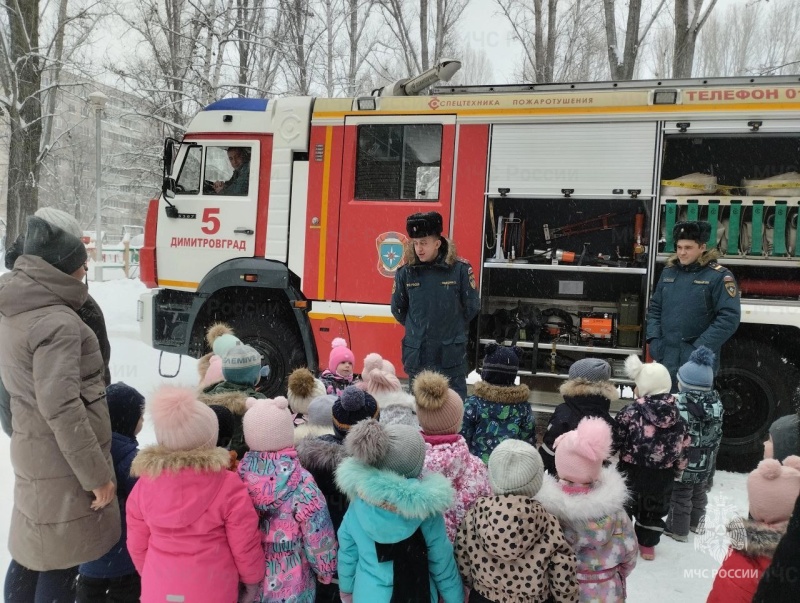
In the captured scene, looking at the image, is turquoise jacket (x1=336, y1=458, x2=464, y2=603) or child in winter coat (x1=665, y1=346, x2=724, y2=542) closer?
turquoise jacket (x1=336, y1=458, x2=464, y2=603)

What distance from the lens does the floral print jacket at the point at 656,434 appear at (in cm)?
335

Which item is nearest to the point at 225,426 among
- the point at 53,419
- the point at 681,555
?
the point at 53,419

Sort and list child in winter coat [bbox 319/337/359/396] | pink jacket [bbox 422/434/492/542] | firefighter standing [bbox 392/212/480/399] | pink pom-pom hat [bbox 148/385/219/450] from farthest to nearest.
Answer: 1. firefighter standing [bbox 392/212/480/399]
2. child in winter coat [bbox 319/337/359/396]
3. pink jacket [bbox 422/434/492/542]
4. pink pom-pom hat [bbox 148/385/219/450]

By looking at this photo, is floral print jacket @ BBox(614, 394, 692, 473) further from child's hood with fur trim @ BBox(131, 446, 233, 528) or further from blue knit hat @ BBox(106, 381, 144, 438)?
blue knit hat @ BBox(106, 381, 144, 438)

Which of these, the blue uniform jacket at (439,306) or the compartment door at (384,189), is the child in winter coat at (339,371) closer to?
the blue uniform jacket at (439,306)

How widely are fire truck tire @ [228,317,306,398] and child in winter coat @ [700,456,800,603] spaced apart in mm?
4679

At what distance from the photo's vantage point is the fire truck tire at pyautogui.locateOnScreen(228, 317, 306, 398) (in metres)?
6.20

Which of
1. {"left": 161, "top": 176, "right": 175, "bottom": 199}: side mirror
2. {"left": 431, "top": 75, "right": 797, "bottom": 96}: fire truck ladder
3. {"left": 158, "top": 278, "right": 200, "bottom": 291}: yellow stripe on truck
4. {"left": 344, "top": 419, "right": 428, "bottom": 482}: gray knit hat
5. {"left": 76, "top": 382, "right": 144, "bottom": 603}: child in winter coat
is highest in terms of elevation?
{"left": 431, "top": 75, "right": 797, "bottom": 96}: fire truck ladder

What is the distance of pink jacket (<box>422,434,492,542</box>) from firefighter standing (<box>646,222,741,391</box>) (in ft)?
8.47

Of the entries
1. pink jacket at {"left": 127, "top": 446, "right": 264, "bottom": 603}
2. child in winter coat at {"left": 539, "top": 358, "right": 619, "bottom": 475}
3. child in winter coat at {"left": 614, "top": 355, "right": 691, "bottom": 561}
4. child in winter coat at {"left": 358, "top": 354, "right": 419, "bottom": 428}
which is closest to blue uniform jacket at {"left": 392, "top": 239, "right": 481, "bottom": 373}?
child in winter coat at {"left": 358, "top": 354, "right": 419, "bottom": 428}

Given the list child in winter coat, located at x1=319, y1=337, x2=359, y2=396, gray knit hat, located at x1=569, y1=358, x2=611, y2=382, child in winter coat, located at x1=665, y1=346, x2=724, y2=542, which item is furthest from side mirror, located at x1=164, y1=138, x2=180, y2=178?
child in winter coat, located at x1=665, y1=346, x2=724, y2=542

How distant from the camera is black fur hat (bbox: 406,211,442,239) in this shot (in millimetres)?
4410
